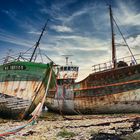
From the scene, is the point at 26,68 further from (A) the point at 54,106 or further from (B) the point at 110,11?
(B) the point at 110,11

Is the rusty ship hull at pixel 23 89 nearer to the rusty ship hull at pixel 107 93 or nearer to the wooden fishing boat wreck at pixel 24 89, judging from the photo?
the wooden fishing boat wreck at pixel 24 89

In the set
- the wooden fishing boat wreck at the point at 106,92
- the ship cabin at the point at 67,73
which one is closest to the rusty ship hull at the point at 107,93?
the wooden fishing boat wreck at the point at 106,92

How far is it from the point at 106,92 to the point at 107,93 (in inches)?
4.7

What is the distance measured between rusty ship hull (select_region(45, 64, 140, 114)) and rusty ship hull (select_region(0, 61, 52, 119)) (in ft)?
4.87

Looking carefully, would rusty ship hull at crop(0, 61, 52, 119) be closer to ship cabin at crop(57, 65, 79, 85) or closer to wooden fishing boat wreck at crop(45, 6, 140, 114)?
wooden fishing boat wreck at crop(45, 6, 140, 114)

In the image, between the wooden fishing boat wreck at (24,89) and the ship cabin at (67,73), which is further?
the ship cabin at (67,73)

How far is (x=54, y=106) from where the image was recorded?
23.5m

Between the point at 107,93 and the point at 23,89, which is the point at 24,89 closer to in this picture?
the point at 23,89

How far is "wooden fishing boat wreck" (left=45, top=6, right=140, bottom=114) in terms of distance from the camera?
16.8 metres

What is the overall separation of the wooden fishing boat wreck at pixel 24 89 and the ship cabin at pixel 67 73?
9132 millimetres

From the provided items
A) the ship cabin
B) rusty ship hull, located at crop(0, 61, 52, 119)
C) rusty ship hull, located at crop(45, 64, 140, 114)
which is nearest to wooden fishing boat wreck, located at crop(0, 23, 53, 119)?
rusty ship hull, located at crop(0, 61, 52, 119)

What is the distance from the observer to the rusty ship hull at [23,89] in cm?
1562

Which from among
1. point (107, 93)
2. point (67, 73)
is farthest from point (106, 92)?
point (67, 73)

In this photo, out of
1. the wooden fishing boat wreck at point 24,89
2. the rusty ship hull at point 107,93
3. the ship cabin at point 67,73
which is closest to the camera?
the wooden fishing boat wreck at point 24,89
